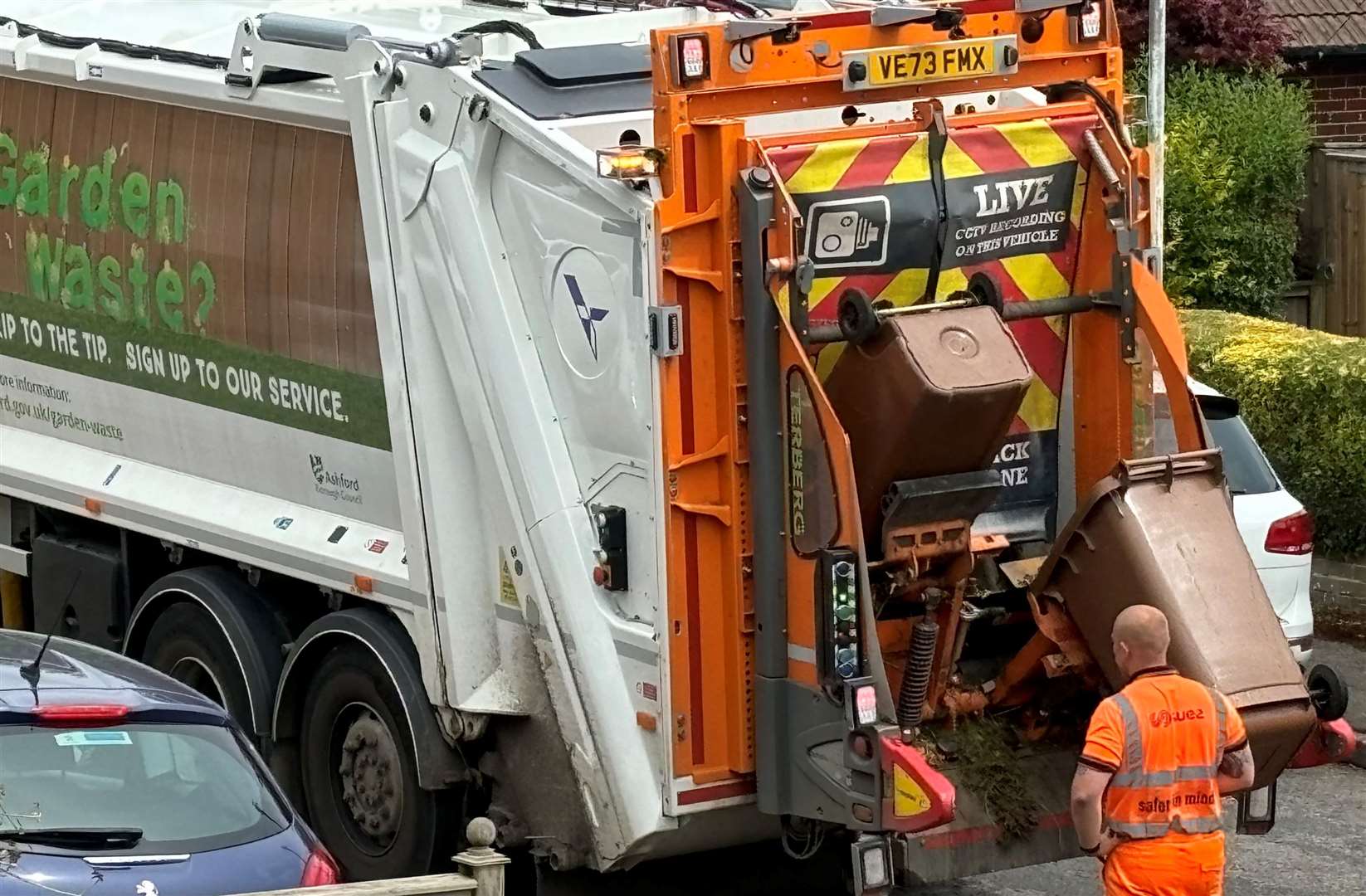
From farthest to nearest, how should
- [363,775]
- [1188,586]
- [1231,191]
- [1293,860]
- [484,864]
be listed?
[1231,191] < [1293,860] < [363,775] < [1188,586] < [484,864]

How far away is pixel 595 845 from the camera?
7.09 metres

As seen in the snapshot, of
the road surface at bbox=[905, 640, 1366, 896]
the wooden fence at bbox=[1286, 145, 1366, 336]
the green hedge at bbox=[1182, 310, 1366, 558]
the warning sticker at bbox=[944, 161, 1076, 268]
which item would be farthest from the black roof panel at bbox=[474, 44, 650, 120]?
the wooden fence at bbox=[1286, 145, 1366, 336]

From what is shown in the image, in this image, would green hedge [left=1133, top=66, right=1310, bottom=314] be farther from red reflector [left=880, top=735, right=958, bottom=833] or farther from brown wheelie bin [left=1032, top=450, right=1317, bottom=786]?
red reflector [left=880, top=735, right=958, bottom=833]

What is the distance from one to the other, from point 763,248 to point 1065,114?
1284 millimetres

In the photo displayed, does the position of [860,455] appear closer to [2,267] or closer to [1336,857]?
[1336,857]

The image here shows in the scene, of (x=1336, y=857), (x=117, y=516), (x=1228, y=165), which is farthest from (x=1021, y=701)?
(x=1228, y=165)

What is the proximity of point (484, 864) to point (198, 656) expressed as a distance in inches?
135

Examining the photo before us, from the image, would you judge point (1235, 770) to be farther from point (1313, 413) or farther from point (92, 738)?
point (1313, 413)

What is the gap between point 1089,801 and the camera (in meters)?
6.09

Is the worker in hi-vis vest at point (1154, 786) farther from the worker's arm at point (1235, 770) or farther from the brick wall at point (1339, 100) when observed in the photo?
the brick wall at point (1339, 100)

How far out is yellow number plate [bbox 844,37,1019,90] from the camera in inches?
275

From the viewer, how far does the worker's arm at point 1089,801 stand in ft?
20.0

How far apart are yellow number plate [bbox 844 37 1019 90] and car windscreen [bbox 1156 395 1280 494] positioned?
2819 millimetres

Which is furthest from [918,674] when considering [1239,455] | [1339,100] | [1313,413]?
[1339,100]
